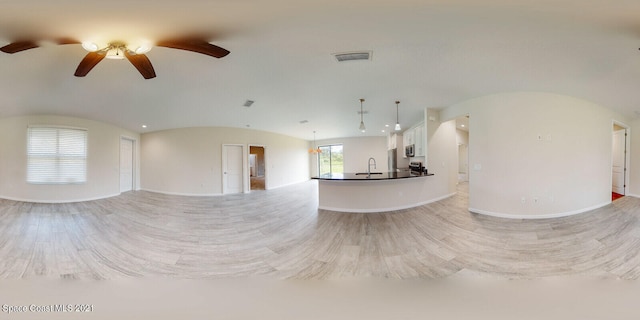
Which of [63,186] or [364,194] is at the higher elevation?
[63,186]

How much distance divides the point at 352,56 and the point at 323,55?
12.8 inches

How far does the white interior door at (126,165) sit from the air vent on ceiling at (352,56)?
6682mm

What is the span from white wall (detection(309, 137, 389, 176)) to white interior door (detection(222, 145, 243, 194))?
14.5 feet

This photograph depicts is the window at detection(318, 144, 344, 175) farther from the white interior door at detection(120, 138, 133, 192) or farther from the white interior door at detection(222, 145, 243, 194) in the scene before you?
the white interior door at detection(120, 138, 133, 192)

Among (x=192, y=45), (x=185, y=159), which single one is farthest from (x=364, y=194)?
(x=185, y=159)

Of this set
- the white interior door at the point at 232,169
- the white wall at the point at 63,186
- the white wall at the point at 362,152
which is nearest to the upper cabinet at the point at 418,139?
the white wall at the point at 362,152

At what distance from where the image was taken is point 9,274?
166cm

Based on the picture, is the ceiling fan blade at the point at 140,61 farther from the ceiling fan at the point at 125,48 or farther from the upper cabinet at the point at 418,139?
the upper cabinet at the point at 418,139

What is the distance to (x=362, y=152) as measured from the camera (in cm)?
930

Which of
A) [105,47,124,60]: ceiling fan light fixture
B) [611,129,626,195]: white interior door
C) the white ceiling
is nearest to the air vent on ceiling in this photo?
the white ceiling

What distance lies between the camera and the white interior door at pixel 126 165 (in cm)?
610

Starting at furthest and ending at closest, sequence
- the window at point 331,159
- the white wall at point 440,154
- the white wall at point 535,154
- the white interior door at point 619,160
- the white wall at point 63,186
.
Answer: the window at point 331,159
the white interior door at point 619,160
the white wall at point 440,154
the white wall at point 535,154
the white wall at point 63,186

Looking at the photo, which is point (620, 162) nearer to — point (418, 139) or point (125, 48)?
point (418, 139)

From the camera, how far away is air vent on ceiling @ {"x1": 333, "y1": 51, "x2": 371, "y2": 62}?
2.33 meters
